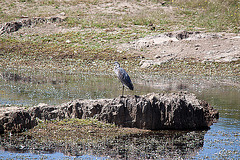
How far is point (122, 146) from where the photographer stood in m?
8.12

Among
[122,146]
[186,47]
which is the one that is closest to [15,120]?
[122,146]

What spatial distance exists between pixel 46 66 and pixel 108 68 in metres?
3.94

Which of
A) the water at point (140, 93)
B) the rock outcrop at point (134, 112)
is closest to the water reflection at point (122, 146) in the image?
the water at point (140, 93)

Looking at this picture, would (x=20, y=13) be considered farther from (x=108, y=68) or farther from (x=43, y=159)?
(x=43, y=159)

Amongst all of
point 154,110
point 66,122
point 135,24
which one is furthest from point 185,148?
point 135,24

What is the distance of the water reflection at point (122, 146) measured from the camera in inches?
299

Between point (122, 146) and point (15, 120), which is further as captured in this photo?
point (15, 120)

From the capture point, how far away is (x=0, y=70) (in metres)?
20.4

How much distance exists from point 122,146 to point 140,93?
6.78 m

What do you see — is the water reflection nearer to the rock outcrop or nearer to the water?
the water

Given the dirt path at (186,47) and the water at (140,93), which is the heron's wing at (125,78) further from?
the dirt path at (186,47)

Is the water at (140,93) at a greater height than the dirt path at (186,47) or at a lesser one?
lesser

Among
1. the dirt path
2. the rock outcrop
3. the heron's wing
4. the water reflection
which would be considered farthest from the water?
the dirt path

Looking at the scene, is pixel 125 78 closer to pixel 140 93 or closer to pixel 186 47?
pixel 140 93
